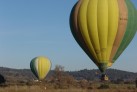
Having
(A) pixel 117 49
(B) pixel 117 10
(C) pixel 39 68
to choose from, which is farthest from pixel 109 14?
(C) pixel 39 68

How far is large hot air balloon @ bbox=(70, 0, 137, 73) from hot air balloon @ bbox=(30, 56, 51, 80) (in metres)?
30.5

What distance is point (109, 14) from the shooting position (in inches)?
1100

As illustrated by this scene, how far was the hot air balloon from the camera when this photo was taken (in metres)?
58.3

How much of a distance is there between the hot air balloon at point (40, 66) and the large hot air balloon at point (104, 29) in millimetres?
30525

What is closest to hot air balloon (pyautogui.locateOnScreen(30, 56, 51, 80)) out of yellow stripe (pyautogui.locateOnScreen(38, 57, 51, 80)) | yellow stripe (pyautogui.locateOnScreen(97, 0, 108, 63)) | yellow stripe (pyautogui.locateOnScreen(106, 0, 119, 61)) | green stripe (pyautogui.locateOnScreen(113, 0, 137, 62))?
yellow stripe (pyautogui.locateOnScreen(38, 57, 51, 80))

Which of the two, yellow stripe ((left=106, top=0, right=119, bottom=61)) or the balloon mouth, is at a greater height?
yellow stripe ((left=106, top=0, right=119, bottom=61))

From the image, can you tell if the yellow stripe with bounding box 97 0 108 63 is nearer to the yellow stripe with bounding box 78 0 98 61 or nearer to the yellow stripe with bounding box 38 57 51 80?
Answer: the yellow stripe with bounding box 78 0 98 61

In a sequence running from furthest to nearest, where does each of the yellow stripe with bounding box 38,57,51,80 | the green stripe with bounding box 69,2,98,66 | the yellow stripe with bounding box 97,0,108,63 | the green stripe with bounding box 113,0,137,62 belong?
the yellow stripe with bounding box 38,57,51,80, the green stripe with bounding box 69,2,98,66, the green stripe with bounding box 113,0,137,62, the yellow stripe with bounding box 97,0,108,63

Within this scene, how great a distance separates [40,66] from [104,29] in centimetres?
3150

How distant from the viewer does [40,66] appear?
58.3 metres

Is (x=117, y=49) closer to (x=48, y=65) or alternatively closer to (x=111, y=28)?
(x=111, y=28)

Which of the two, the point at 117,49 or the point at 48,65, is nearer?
the point at 117,49

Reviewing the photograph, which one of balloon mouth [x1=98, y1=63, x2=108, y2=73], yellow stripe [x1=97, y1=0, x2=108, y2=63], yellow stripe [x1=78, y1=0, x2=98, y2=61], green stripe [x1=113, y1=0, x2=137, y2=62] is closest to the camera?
balloon mouth [x1=98, y1=63, x2=108, y2=73]

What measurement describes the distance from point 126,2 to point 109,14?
5.78 ft
